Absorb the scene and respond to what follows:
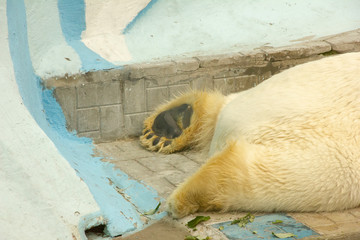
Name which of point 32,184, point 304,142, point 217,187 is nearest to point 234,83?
point 304,142

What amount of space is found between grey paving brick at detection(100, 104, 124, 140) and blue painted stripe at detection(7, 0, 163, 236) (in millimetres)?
166

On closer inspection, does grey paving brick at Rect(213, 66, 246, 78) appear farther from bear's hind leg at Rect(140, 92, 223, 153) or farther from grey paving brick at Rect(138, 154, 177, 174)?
grey paving brick at Rect(138, 154, 177, 174)

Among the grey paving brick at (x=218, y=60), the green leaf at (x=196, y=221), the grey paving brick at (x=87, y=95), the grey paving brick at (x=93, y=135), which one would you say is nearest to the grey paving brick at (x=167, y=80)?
the grey paving brick at (x=218, y=60)

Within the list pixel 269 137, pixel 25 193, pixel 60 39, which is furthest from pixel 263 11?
pixel 25 193

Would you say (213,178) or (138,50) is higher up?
(138,50)

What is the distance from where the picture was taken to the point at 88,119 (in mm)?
4754

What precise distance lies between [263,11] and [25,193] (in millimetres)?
3488

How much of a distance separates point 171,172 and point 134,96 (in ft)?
2.96

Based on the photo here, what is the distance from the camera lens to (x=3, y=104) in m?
3.87

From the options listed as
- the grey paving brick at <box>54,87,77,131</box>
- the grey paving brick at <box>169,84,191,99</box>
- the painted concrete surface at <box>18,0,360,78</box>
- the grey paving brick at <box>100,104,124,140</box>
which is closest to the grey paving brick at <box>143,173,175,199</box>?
the grey paving brick at <box>100,104,124,140</box>

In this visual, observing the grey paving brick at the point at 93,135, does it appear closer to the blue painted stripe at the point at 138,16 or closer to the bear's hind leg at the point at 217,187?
the blue painted stripe at the point at 138,16

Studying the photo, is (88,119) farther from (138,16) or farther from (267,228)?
(267,228)

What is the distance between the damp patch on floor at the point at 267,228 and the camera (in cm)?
323

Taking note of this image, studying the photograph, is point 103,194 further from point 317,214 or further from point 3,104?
point 317,214
